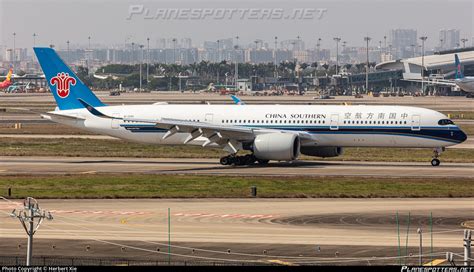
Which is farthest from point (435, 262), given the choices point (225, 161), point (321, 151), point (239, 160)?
point (321, 151)

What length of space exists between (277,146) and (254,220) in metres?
24.3

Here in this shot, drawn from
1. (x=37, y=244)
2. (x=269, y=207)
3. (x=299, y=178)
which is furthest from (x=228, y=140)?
(x=37, y=244)

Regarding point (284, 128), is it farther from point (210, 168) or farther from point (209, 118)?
point (210, 168)

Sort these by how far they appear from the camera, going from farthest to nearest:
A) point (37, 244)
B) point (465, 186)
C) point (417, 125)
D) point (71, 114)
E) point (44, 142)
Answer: point (44, 142), point (71, 114), point (417, 125), point (465, 186), point (37, 244)

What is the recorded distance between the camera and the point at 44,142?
322 feet

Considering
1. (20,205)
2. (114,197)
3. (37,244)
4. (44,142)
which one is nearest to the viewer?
(37,244)

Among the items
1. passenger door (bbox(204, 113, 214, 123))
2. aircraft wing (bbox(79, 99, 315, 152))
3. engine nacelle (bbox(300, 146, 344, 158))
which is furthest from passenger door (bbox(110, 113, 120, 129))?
engine nacelle (bbox(300, 146, 344, 158))

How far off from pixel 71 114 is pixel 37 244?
126 feet

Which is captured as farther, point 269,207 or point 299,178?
point 299,178

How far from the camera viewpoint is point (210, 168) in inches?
2975

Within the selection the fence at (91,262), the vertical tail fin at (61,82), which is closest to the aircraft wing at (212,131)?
the vertical tail fin at (61,82)

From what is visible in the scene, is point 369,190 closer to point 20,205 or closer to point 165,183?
point 165,183

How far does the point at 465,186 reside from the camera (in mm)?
64188

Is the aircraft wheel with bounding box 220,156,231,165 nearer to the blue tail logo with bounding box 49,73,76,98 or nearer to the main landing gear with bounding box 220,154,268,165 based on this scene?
the main landing gear with bounding box 220,154,268,165
